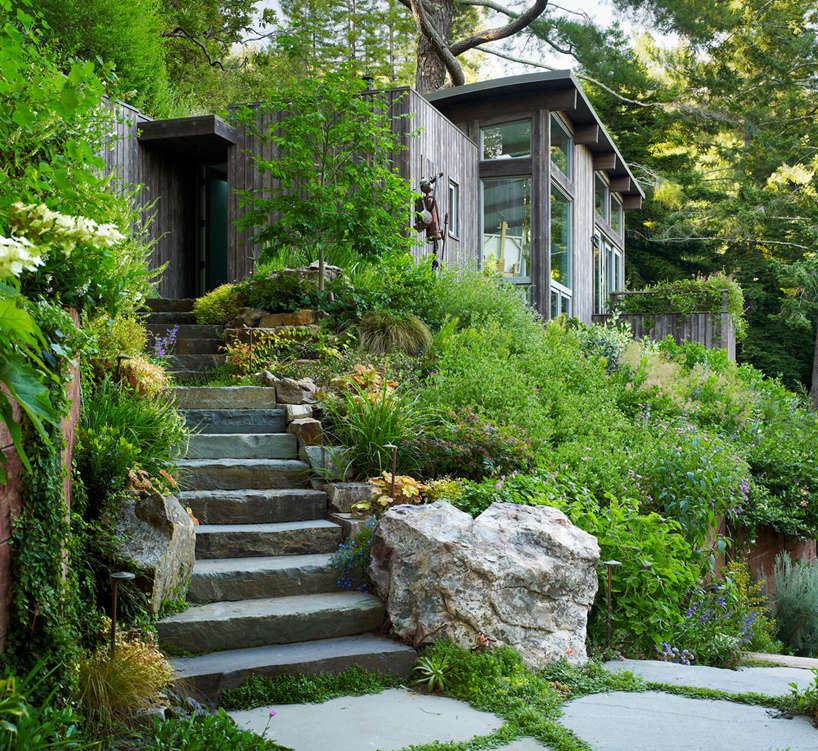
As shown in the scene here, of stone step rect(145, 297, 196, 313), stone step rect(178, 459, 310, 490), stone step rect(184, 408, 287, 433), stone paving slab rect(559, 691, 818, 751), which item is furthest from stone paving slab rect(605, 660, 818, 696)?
stone step rect(145, 297, 196, 313)

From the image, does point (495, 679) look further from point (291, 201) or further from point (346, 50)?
point (346, 50)

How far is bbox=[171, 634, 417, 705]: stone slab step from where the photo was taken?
346cm

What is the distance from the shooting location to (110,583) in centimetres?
361

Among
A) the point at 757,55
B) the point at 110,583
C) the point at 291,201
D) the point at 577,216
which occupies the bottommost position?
the point at 110,583

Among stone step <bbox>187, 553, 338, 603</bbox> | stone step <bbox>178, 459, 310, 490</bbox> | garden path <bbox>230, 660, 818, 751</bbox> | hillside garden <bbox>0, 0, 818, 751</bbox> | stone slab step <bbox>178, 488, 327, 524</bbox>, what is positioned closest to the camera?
hillside garden <bbox>0, 0, 818, 751</bbox>

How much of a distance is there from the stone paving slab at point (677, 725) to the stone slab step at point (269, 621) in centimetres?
125

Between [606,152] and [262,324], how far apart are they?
11778 millimetres

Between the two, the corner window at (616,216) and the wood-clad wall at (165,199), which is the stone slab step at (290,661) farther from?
the corner window at (616,216)

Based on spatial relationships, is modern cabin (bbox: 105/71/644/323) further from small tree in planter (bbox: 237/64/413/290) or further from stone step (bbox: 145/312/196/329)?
stone step (bbox: 145/312/196/329)

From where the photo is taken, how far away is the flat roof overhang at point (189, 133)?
36.0 feet

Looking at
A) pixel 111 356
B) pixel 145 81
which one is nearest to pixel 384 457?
pixel 111 356

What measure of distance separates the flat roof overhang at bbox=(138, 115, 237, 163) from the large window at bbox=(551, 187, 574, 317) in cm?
593

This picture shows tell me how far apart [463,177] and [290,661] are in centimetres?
1024

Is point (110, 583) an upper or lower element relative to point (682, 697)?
upper
